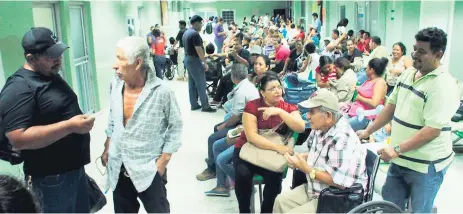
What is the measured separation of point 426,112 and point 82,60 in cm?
513

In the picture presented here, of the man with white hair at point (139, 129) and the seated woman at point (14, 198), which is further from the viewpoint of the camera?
the man with white hair at point (139, 129)

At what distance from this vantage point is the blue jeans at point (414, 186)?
Result: 2135 mm

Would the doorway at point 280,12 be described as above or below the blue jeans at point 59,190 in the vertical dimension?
above

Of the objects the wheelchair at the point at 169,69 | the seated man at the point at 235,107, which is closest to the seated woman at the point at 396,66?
the seated man at the point at 235,107

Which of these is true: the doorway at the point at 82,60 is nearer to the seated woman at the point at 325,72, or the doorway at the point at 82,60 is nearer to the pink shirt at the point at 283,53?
the pink shirt at the point at 283,53

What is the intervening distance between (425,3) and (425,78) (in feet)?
17.5

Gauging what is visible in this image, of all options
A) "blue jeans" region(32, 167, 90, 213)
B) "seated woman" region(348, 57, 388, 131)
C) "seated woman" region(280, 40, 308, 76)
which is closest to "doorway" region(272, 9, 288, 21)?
"seated woman" region(280, 40, 308, 76)

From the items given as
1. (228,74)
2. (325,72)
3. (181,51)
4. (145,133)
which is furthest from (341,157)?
(181,51)

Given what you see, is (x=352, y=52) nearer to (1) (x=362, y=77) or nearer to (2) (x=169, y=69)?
(1) (x=362, y=77)

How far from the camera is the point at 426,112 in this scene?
205 centimetres

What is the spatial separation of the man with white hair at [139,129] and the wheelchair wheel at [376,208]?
986 millimetres

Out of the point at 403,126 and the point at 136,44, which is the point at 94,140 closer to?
the point at 136,44

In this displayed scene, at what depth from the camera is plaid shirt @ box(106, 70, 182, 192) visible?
2.10 metres

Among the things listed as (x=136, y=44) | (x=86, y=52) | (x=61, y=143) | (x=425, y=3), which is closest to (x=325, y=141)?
(x=136, y=44)
